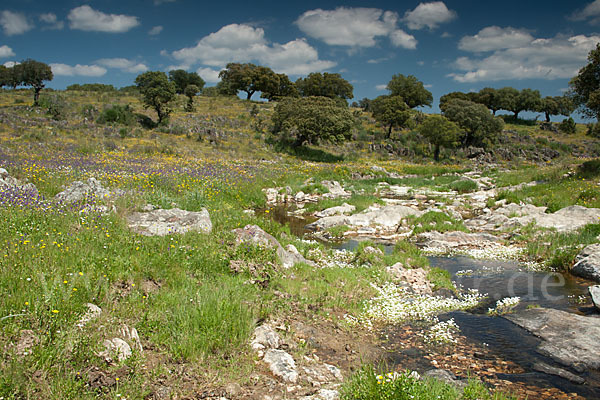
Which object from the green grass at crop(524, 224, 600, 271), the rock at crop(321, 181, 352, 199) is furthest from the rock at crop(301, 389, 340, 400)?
the rock at crop(321, 181, 352, 199)

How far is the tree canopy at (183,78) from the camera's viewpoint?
97.0 meters

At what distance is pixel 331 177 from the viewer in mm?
34062

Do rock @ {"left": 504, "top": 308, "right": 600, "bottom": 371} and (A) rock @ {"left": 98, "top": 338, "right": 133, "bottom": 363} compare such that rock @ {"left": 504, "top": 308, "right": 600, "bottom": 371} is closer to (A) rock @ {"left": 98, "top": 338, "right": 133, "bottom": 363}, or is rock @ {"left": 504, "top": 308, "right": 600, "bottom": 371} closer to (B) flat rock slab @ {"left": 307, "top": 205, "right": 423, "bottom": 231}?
(A) rock @ {"left": 98, "top": 338, "right": 133, "bottom": 363}

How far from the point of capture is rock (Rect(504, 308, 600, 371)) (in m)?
6.46

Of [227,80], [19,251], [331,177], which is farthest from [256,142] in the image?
[227,80]

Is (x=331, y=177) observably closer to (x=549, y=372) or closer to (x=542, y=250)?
(x=542, y=250)

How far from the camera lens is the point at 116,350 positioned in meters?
5.00

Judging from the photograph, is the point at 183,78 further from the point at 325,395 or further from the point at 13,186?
the point at 325,395

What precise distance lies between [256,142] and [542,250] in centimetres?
4071

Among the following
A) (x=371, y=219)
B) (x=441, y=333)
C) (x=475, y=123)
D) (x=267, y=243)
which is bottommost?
(x=441, y=333)

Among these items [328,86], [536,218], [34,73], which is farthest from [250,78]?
[536,218]

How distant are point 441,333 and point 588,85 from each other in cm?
2951

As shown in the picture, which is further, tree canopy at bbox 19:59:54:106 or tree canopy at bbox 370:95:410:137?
tree canopy at bbox 370:95:410:137

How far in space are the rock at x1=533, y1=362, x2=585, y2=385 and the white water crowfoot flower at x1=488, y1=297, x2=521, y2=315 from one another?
2352 mm
